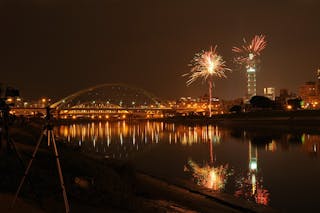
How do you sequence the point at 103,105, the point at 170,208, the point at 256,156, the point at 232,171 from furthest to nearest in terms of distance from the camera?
1. the point at 103,105
2. the point at 256,156
3. the point at 232,171
4. the point at 170,208

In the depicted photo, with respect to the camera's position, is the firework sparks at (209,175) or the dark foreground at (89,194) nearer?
the dark foreground at (89,194)

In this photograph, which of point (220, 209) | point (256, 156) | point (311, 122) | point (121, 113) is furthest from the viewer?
point (121, 113)

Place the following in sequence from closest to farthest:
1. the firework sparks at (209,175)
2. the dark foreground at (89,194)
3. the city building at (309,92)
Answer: the dark foreground at (89,194), the firework sparks at (209,175), the city building at (309,92)

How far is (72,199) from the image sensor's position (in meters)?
7.96

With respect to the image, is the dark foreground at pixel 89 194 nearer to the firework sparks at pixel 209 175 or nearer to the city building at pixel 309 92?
the firework sparks at pixel 209 175

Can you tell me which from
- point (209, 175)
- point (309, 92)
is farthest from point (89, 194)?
point (309, 92)

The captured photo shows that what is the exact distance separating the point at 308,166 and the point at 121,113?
12339 centimetres

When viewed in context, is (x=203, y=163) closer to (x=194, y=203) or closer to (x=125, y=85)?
(x=194, y=203)

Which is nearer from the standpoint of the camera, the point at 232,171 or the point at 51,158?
the point at 51,158

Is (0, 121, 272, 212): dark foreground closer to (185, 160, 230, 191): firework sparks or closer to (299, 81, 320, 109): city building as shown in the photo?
(185, 160, 230, 191): firework sparks

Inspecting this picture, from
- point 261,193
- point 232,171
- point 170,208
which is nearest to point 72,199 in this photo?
point 170,208

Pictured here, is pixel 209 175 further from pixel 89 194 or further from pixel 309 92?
pixel 309 92

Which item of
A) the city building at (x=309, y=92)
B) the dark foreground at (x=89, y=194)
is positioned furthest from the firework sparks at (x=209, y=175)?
the city building at (x=309, y=92)

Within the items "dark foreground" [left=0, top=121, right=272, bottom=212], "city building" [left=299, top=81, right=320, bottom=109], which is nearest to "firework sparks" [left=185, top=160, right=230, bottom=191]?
"dark foreground" [left=0, top=121, right=272, bottom=212]
